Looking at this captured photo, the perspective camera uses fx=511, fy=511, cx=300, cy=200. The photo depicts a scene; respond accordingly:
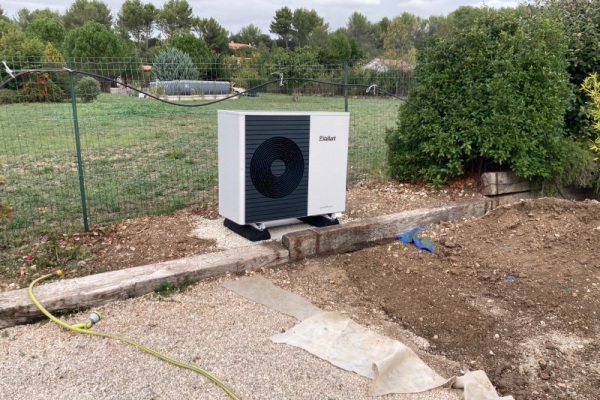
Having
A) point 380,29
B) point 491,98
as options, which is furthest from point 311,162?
point 380,29

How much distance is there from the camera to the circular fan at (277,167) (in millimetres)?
4789

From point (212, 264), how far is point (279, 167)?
1.20 meters

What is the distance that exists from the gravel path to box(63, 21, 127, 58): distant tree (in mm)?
39148

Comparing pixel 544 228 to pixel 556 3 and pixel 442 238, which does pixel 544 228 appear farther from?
pixel 556 3

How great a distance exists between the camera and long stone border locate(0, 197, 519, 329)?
3.53 m

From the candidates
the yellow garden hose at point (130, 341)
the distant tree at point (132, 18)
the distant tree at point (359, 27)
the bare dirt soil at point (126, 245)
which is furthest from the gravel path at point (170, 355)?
the distant tree at point (359, 27)

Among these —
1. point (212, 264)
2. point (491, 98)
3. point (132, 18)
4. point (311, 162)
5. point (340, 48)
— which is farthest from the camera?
point (132, 18)

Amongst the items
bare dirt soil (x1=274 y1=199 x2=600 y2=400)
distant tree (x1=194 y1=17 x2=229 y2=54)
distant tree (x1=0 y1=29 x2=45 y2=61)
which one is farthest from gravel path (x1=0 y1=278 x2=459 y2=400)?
distant tree (x1=194 y1=17 x2=229 y2=54)

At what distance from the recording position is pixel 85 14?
77.9 m

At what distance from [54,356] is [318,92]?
6069 mm

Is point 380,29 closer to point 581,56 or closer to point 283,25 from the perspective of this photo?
point 283,25

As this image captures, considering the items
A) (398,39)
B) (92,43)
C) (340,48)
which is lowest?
(92,43)

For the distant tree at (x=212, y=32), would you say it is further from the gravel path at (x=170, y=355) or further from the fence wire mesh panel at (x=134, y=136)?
the gravel path at (x=170, y=355)

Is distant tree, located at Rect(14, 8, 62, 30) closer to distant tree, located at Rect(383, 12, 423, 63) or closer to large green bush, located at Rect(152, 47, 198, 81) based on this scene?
distant tree, located at Rect(383, 12, 423, 63)
